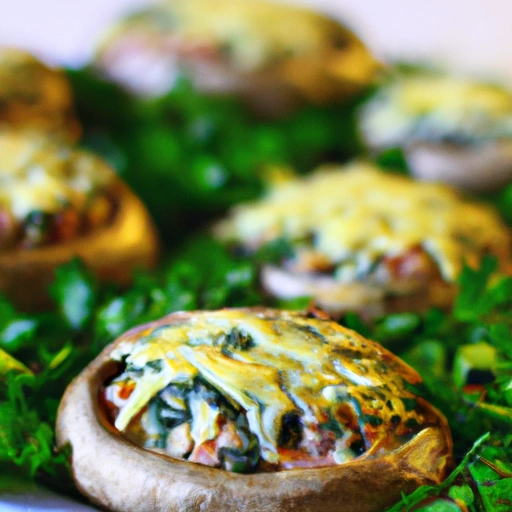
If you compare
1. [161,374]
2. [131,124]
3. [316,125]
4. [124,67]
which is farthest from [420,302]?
[124,67]

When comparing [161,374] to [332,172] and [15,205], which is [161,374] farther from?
[332,172]

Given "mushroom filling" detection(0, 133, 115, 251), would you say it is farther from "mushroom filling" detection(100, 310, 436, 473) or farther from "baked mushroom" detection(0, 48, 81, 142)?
"mushroom filling" detection(100, 310, 436, 473)

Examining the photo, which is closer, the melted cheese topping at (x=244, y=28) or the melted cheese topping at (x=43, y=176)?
the melted cheese topping at (x=43, y=176)

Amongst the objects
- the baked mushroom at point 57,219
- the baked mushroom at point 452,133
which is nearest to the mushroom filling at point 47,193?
the baked mushroom at point 57,219

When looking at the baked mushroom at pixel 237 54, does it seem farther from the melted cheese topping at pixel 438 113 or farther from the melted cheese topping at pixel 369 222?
the melted cheese topping at pixel 369 222

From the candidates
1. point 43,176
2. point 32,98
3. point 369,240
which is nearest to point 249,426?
point 369,240
